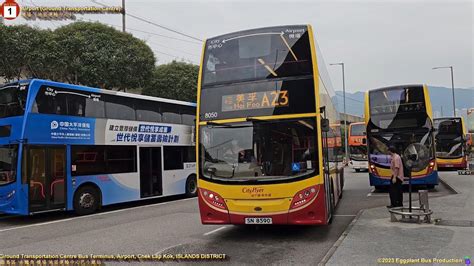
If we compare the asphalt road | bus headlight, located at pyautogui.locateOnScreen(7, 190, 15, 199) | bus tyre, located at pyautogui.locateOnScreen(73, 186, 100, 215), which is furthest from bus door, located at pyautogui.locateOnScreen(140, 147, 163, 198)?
bus headlight, located at pyautogui.locateOnScreen(7, 190, 15, 199)

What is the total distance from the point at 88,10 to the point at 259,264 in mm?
25037

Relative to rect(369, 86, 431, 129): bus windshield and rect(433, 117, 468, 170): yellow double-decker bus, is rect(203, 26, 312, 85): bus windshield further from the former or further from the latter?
rect(433, 117, 468, 170): yellow double-decker bus

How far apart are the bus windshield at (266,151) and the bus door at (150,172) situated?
282 inches

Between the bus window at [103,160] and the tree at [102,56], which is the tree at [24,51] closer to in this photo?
the tree at [102,56]

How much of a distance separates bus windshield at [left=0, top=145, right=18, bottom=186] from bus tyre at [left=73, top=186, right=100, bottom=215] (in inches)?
71.7

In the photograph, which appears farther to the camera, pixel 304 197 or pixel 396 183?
pixel 396 183

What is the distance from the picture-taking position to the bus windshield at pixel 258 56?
777 centimetres

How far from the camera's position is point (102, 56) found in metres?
20.9

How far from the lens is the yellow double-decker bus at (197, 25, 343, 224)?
7.34 metres

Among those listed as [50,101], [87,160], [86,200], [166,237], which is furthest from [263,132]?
[86,200]

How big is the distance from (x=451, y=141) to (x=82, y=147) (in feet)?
71.2

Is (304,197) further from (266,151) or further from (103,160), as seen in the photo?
(103,160)

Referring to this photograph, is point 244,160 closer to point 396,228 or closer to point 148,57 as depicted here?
point 396,228

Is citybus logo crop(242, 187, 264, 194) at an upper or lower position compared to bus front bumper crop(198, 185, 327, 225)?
upper
